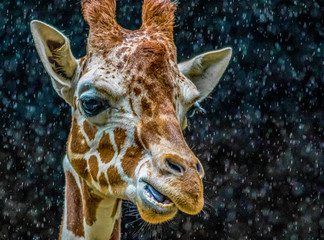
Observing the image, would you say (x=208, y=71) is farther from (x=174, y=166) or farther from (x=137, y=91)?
(x=174, y=166)

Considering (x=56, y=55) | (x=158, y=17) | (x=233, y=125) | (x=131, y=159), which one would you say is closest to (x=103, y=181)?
(x=131, y=159)

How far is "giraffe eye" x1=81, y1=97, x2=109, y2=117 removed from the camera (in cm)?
240

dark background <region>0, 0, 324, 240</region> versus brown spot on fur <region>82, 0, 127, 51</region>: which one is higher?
brown spot on fur <region>82, 0, 127, 51</region>

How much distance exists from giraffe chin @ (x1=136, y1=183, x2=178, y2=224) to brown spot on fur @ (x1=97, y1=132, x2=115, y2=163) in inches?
13.2

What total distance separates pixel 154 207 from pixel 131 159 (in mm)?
316

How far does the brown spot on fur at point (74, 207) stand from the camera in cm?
274

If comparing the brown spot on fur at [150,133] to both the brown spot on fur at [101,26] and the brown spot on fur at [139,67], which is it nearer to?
the brown spot on fur at [139,67]

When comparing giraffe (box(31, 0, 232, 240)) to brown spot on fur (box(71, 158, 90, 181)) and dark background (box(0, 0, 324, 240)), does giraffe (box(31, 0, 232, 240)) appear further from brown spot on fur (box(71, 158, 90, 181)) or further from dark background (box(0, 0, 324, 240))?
dark background (box(0, 0, 324, 240))

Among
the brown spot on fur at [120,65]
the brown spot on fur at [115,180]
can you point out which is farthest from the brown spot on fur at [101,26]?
the brown spot on fur at [115,180]

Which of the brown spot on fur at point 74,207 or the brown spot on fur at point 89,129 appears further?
the brown spot on fur at point 74,207

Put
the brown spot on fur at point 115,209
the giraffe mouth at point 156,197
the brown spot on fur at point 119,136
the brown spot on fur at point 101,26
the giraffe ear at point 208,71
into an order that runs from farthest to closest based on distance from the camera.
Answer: the giraffe ear at point 208,71
the brown spot on fur at point 115,209
the brown spot on fur at point 101,26
the brown spot on fur at point 119,136
the giraffe mouth at point 156,197

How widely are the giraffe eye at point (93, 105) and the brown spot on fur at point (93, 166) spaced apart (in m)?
0.23

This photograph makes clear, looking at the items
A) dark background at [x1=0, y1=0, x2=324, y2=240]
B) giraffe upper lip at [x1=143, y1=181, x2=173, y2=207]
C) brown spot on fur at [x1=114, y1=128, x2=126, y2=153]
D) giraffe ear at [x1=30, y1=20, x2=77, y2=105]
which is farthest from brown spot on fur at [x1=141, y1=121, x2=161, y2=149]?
dark background at [x1=0, y1=0, x2=324, y2=240]

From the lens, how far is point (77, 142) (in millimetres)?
2590
